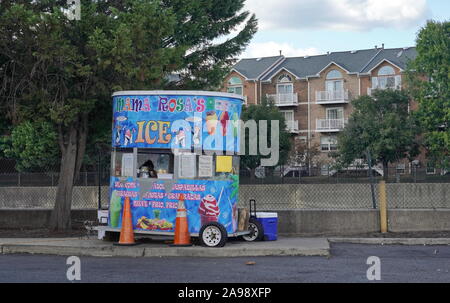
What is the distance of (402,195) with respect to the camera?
2977cm

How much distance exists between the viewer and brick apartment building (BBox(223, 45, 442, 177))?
68.1 metres

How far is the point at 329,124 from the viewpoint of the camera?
69.9 m

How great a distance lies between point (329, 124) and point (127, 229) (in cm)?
5701

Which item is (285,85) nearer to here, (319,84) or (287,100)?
(287,100)

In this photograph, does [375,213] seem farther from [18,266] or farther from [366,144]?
[366,144]

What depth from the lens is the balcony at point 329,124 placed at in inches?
2719

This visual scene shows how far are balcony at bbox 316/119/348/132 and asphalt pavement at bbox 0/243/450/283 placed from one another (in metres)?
55.1

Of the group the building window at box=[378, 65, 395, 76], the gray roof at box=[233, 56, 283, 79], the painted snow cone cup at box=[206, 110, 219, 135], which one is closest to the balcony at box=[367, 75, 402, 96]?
the building window at box=[378, 65, 395, 76]

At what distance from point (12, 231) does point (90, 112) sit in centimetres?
372

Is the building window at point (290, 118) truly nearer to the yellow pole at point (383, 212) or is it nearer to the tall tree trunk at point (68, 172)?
the tall tree trunk at point (68, 172)

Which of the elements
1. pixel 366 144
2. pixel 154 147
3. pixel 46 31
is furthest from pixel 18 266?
pixel 366 144

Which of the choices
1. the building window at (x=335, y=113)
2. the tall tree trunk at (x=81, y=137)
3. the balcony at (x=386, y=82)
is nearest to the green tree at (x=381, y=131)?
the balcony at (x=386, y=82)

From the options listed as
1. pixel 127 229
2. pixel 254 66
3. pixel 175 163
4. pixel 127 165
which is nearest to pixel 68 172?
pixel 127 165
